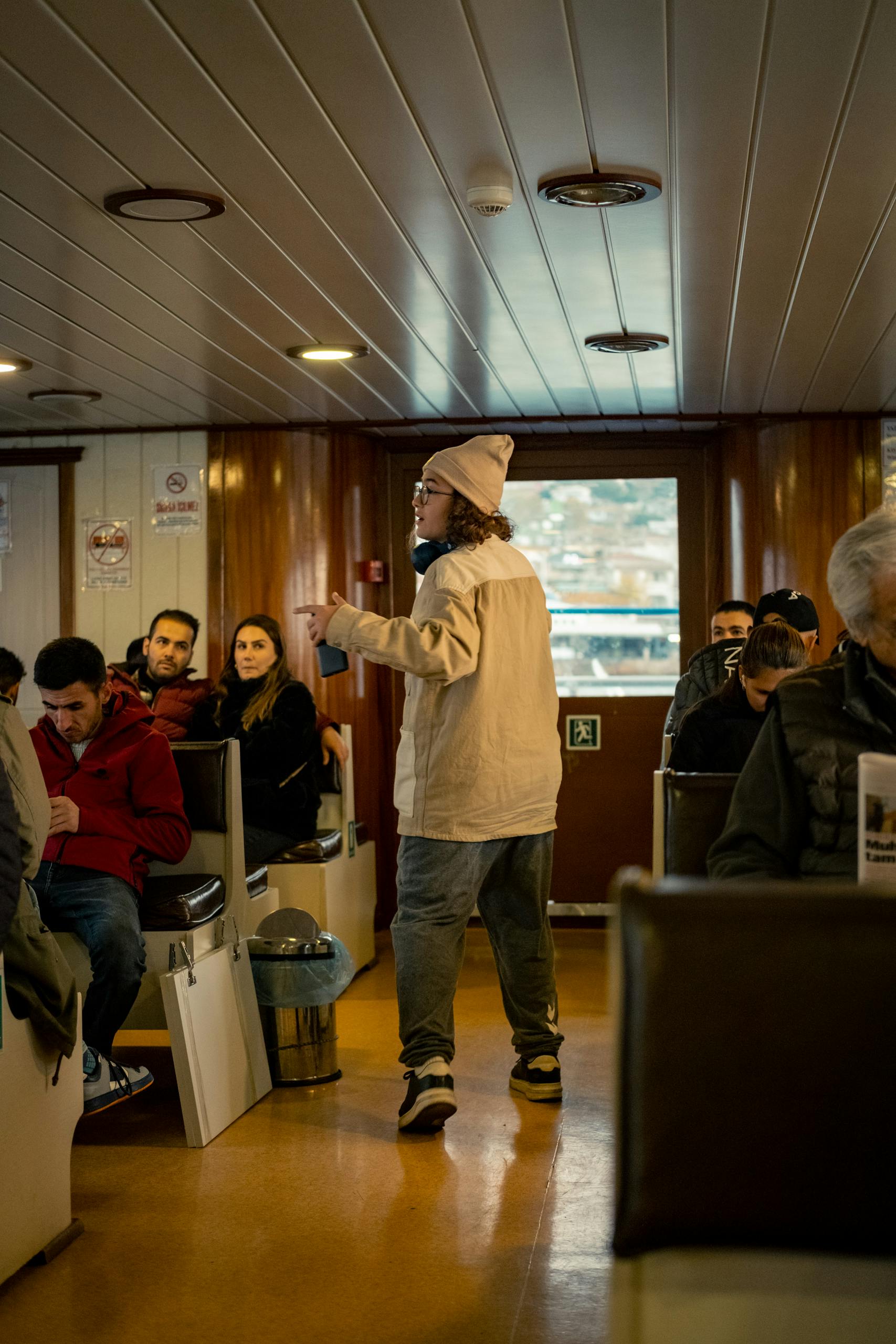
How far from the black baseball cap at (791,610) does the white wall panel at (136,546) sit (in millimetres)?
2803

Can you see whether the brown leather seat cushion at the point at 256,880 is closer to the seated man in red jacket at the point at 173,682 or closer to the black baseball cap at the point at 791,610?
the seated man in red jacket at the point at 173,682

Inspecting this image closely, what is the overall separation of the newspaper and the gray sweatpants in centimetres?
198

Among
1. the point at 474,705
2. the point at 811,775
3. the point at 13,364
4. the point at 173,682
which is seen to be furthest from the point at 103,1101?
the point at 13,364

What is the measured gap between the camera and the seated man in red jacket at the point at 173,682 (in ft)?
17.9

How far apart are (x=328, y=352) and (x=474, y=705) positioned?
1.90 meters

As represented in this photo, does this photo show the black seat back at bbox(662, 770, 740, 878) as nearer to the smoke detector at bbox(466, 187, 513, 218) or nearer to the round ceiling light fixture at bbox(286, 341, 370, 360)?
the smoke detector at bbox(466, 187, 513, 218)

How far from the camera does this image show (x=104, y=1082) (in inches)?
132

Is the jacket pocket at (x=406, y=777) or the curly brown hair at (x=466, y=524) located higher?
the curly brown hair at (x=466, y=524)

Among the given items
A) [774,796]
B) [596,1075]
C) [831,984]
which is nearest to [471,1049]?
[596,1075]

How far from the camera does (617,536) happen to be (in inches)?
269

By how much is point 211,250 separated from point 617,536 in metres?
3.52

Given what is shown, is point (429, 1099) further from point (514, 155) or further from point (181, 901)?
point (514, 155)

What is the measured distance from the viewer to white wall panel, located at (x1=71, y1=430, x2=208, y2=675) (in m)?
6.46

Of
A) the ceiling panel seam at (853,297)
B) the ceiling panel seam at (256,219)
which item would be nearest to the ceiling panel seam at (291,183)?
the ceiling panel seam at (256,219)
